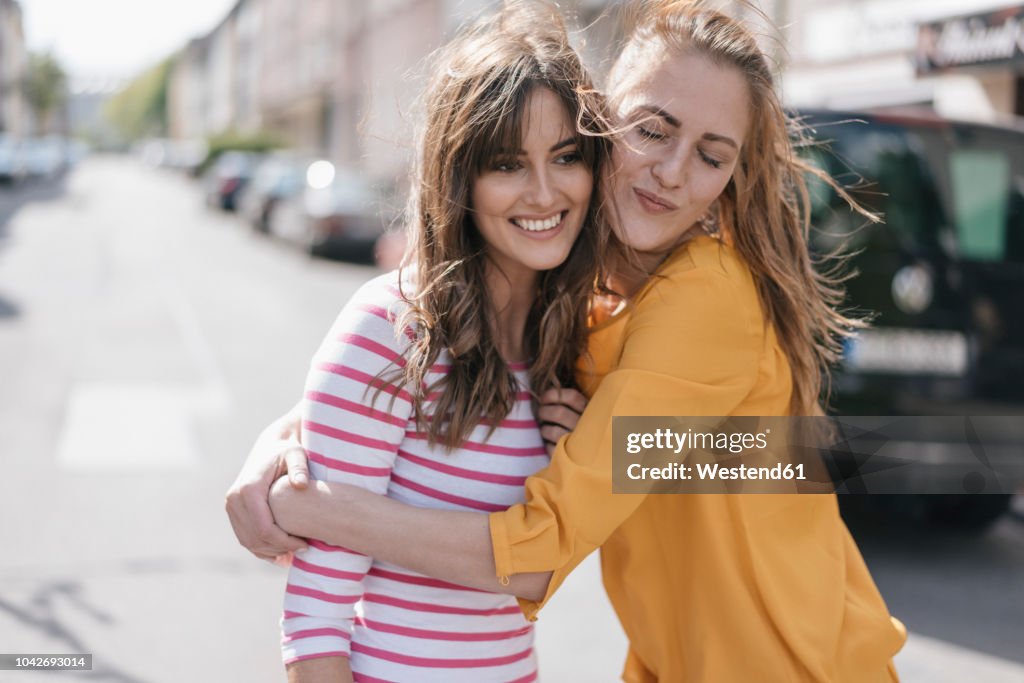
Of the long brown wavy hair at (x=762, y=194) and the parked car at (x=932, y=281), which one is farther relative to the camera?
the parked car at (x=932, y=281)

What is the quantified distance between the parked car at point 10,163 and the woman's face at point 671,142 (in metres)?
39.7

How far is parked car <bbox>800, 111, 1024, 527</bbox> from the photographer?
16.4 feet

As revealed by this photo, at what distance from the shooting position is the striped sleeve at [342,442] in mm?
1617

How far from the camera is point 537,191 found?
5.58 ft

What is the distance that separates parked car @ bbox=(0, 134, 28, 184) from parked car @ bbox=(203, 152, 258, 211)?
371 inches

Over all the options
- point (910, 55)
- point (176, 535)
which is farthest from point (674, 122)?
point (910, 55)

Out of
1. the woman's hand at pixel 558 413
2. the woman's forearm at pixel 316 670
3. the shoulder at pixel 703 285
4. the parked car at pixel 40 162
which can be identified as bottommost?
the woman's forearm at pixel 316 670

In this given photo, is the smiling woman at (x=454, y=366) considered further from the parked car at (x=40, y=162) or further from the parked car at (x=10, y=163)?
the parked car at (x=40, y=162)

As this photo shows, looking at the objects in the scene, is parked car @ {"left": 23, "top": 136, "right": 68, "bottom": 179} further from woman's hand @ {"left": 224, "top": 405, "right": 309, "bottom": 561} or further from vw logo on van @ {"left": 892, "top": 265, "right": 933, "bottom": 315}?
woman's hand @ {"left": 224, "top": 405, "right": 309, "bottom": 561}

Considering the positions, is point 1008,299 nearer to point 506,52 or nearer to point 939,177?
point 939,177

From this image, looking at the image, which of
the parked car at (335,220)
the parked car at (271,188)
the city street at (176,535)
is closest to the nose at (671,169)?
the city street at (176,535)

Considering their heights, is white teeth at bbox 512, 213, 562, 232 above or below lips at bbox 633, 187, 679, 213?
below

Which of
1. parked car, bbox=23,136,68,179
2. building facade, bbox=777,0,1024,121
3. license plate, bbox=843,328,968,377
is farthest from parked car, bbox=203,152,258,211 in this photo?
license plate, bbox=843,328,968,377

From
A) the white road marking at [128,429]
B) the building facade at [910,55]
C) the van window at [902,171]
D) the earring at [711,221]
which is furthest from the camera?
the building facade at [910,55]
